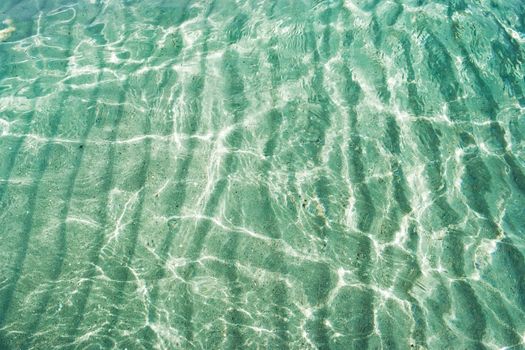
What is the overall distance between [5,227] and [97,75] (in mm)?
3119

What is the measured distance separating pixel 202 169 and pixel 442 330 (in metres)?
3.90

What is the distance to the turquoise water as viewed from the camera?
201 inches

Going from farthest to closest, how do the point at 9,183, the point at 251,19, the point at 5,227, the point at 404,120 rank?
the point at 251,19 < the point at 404,120 < the point at 9,183 < the point at 5,227

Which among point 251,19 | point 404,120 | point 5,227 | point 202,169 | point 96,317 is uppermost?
point 251,19

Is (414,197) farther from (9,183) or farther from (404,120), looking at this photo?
(9,183)

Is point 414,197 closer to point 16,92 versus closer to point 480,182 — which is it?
point 480,182

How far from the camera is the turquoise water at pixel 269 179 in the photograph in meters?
5.12

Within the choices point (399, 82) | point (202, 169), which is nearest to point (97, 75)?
point (202, 169)

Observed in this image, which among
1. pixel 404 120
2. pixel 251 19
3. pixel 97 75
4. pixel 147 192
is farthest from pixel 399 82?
pixel 97 75

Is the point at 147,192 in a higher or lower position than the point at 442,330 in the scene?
higher

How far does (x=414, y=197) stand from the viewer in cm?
590

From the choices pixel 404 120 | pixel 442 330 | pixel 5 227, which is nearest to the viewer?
pixel 442 330

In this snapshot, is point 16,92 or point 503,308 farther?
point 16,92

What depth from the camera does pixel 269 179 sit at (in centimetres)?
609
